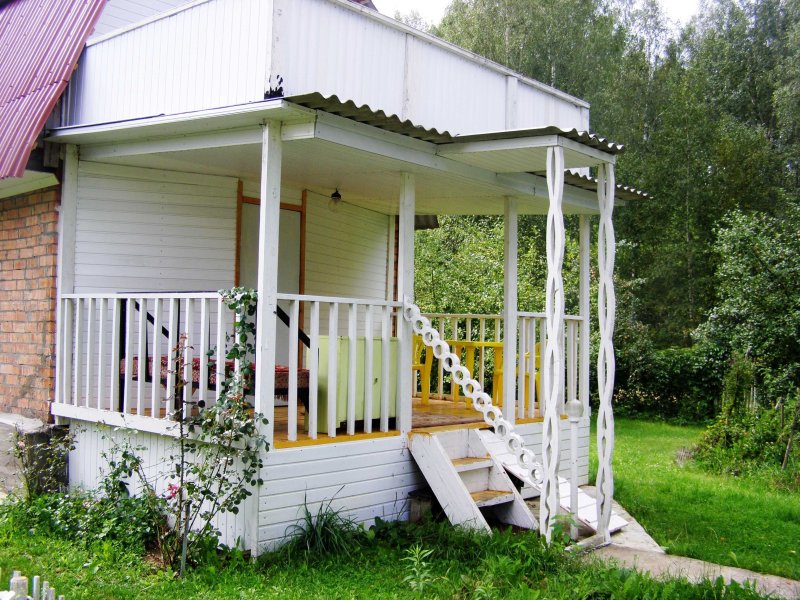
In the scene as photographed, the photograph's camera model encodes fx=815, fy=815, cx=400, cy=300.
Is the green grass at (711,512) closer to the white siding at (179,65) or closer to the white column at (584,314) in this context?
the white column at (584,314)

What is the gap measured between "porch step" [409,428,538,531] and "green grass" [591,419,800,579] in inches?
57.4

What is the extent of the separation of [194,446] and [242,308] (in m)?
1.13

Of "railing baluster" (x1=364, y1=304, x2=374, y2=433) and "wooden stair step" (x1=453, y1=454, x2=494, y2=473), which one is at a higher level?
"railing baluster" (x1=364, y1=304, x2=374, y2=433)

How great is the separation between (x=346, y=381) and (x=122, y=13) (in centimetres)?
514

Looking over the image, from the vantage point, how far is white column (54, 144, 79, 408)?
7.87m

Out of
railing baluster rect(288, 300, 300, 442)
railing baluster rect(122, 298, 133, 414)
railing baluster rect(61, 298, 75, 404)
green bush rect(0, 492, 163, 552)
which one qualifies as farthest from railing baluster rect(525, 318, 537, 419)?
railing baluster rect(61, 298, 75, 404)

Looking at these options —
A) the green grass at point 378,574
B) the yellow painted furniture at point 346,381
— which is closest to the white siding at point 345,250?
the yellow painted furniture at point 346,381

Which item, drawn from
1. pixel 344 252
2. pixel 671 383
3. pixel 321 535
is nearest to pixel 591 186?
pixel 344 252

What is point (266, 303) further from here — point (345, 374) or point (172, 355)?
point (345, 374)

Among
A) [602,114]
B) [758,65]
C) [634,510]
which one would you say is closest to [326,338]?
[634,510]

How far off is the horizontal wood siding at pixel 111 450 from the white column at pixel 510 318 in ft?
11.0

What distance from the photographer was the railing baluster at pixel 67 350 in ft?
25.7

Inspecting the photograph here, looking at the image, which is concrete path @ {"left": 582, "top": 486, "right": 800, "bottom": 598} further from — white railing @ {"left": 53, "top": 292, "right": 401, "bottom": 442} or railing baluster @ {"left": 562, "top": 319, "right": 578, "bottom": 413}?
railing baluster @ {"left": 562, "top": 319, "right": 578, "bottom": 413}

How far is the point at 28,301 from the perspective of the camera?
8.37 metres
